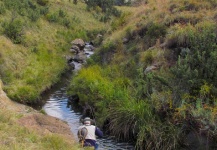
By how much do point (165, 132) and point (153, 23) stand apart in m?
12.7

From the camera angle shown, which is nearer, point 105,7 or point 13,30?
point 13,30

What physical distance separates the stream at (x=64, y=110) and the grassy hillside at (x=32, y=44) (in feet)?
2.35

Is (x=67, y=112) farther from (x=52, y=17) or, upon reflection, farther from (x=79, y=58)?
(x=52, y=17)

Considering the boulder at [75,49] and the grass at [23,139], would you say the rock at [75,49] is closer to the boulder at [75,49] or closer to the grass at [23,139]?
the boulder at [75,49]

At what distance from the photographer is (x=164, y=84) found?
18.1 metres

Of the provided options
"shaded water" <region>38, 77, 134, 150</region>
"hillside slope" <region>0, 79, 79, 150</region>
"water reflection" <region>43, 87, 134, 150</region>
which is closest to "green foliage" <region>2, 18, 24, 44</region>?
"shaded water" <region>38, 77, 134, 150</region>

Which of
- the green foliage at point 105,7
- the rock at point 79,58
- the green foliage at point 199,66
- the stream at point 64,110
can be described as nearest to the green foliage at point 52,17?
the rock at point 79,58

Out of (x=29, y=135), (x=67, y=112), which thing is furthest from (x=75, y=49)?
(x=29, y=135)

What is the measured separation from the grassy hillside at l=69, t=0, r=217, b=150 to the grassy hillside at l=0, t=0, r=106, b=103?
3.66m

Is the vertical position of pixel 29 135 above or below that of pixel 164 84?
below

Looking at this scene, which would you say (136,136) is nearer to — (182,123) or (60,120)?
(182,123)

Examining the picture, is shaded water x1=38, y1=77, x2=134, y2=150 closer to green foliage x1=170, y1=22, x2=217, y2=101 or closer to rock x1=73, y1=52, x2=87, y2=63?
green foliage x1=170, y1=22, x2=217, y2=101

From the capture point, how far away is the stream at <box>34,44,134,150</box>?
55.2 feet

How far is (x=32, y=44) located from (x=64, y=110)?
1235 centimetres
